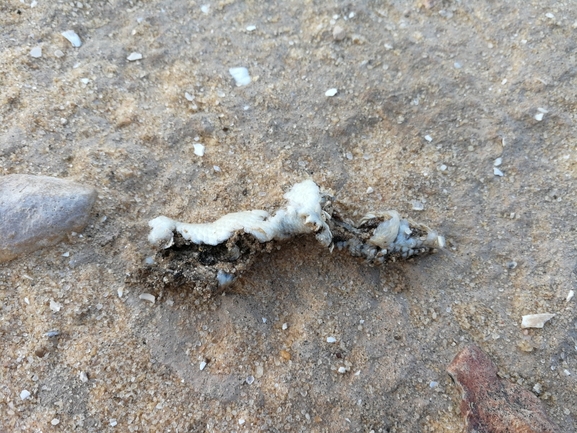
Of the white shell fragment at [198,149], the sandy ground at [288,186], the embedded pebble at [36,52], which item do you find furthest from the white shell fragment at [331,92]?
the embedded pebble at [36,52]

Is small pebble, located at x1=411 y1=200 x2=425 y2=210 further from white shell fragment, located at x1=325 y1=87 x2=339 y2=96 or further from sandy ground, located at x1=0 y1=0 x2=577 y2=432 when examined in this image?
white shell fragment, located at x1=325 y1=87 x2=339 y2=96

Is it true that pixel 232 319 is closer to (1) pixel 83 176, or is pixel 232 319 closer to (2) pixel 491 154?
(1) pixel 83 176

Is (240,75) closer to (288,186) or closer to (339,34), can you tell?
(339,34)

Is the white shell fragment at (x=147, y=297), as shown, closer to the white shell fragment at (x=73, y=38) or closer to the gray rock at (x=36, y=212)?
the gray rock at (x=36, y=212)

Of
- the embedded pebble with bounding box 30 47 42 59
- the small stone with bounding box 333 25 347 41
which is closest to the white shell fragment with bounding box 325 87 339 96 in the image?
the small stone with bounding box 333 25 347 41

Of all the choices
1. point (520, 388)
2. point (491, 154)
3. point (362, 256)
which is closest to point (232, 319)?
point (362, 256)

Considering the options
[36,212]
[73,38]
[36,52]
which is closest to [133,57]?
[73,38]
